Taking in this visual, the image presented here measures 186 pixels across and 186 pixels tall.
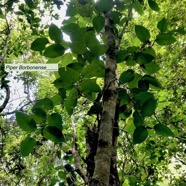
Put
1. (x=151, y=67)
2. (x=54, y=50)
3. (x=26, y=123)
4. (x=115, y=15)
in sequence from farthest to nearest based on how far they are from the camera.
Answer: (x=115, y=15) < (x=151, y=67) < (x=54, y=50) < (x=26, y=123)

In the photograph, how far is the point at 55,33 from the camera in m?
1.12

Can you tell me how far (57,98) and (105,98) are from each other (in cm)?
25

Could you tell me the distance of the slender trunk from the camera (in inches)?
37.5

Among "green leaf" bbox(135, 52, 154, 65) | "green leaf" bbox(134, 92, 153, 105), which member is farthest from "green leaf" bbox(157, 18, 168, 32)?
"green leaf" bbox(134, 92, 153, 105)

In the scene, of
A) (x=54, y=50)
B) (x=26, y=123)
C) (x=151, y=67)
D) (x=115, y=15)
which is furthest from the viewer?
(x=115, y=15)

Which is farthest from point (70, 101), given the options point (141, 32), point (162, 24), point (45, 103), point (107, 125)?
point (162, 24)

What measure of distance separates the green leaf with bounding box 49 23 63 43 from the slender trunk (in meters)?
0.28

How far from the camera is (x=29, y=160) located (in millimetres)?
12312

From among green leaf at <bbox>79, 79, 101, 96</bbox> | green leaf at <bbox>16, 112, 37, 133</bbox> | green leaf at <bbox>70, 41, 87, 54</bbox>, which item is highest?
green leaf at <bbox>70, 41, 87, 54</bbox>

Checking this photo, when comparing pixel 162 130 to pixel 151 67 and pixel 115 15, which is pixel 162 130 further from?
pixel 115 15

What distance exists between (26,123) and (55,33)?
39 cm

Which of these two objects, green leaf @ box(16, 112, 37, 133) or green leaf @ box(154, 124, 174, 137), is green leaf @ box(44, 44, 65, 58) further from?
green leaf @ box(154, 124, 174, 137)

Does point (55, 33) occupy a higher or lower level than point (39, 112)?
higher

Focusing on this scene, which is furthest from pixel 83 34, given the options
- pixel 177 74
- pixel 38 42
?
pixel 177 74
